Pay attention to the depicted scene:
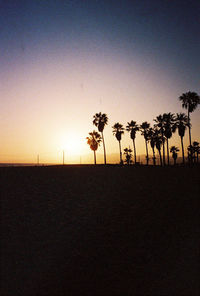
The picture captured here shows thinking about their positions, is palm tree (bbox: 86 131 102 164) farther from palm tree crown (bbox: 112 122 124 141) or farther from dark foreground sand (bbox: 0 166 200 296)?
dark foreground sand (bbox: 0 166 200 296)

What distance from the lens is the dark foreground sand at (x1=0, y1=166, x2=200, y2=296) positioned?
7750 mm

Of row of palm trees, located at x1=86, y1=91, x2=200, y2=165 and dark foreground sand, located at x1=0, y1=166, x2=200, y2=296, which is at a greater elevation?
row of palm trees, located at x1=86, y1=91, x2=200, y2=165

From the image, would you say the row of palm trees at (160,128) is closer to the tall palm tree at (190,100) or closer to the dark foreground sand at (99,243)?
the tall palm tree at (190,100)

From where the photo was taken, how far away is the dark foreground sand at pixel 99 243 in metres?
7.75

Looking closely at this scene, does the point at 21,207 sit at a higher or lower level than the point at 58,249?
higher

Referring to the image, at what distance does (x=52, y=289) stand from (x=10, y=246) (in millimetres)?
3864

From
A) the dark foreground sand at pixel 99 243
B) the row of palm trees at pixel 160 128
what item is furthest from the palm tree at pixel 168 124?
the dark foreground sand at pixel 99 243

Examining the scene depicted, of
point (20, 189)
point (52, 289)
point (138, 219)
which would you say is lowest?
point (52, 289)

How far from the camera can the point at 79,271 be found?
8523mm

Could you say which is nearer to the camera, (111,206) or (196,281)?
(196,281)

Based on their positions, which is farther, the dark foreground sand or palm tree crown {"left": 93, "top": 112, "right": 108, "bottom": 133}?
palm tree crown {"left": 93, "top": 112, "right": 108, "bottom": 133}

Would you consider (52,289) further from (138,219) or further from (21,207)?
(21,207)

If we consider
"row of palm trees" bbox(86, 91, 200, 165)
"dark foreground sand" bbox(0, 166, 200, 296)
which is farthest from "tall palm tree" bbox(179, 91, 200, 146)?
"dark foreground sand" bbox(0, 166, 200, 296)

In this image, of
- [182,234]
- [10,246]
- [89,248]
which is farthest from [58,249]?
[182,234]
